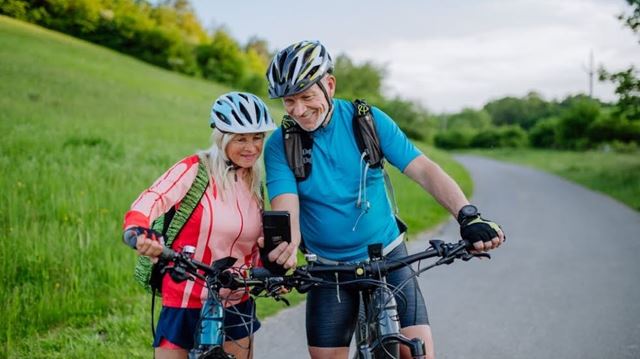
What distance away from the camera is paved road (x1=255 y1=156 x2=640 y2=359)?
218 inches

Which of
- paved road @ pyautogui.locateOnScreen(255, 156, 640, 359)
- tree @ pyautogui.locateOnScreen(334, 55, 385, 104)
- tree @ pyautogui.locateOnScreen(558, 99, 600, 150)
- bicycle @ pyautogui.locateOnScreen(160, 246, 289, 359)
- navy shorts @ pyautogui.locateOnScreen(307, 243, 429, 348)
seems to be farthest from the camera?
tree @ pyautogui.locateOnScreen(334, 55, 385, 104)

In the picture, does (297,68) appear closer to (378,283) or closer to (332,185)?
(332,185)

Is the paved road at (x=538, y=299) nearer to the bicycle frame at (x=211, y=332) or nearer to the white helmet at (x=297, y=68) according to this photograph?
the bicycle frame at (x=211, y=332)

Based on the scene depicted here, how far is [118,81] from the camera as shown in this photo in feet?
77.2

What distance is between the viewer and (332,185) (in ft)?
10.3

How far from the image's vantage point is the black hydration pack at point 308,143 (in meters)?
3.16

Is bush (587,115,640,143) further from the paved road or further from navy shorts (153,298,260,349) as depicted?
navy shorts (153,298,260,349)

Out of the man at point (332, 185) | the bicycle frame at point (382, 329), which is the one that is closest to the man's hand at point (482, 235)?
the man at point (332, 185)

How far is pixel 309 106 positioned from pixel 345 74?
8421 cm

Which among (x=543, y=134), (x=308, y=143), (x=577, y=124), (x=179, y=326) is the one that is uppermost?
(x=308, y=143)

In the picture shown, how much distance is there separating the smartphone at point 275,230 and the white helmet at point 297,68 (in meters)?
0.65

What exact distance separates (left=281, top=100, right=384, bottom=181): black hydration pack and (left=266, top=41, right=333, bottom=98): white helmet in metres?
0.21

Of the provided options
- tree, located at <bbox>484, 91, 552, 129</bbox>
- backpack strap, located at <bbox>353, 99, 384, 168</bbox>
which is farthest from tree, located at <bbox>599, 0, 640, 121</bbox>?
tree, located at <bbox>484, 91, 552, 129</bbox>

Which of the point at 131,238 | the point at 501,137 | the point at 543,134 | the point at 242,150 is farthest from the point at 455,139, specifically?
the point at 131,238
